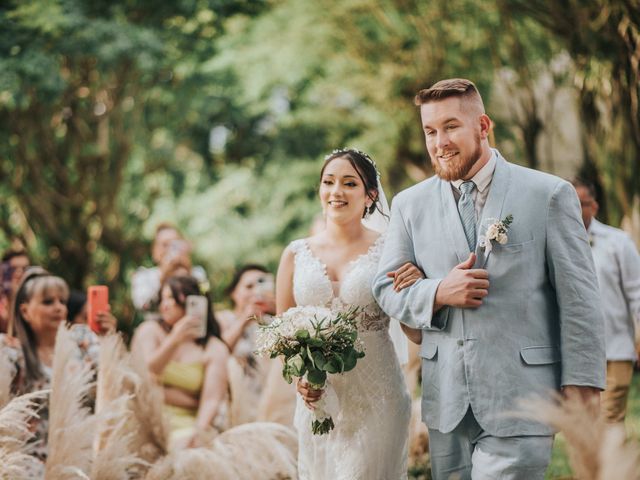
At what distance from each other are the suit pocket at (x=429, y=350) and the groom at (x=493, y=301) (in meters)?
0.01

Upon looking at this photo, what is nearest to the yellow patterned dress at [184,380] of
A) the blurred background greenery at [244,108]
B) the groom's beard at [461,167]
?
the groom's beard at [461,167]

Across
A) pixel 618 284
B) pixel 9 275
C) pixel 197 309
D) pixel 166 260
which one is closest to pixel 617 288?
pixel 618 284

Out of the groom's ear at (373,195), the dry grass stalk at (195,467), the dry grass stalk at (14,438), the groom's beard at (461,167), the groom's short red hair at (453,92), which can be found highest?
→ the groom's short red hair at (453,92)

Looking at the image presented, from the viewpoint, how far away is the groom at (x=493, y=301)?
140 inches

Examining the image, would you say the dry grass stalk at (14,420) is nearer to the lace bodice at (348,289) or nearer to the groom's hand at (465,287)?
the lace bodice at (348,289)

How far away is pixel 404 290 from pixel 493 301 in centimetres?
41

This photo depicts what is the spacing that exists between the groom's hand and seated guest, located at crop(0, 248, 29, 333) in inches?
195

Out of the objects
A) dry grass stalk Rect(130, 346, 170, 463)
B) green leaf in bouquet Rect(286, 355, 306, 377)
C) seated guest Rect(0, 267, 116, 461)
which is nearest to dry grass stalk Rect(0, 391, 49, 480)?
dry grass stalk Rect(130, 346, 170, 463)

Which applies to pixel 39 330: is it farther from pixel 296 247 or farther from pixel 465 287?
pixel 465 287

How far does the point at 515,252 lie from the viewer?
3.63 m

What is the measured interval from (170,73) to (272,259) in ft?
13.5

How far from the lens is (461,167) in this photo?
12.3ft

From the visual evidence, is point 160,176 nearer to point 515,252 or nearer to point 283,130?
point 283,130

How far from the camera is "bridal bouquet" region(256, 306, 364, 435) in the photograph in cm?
408
